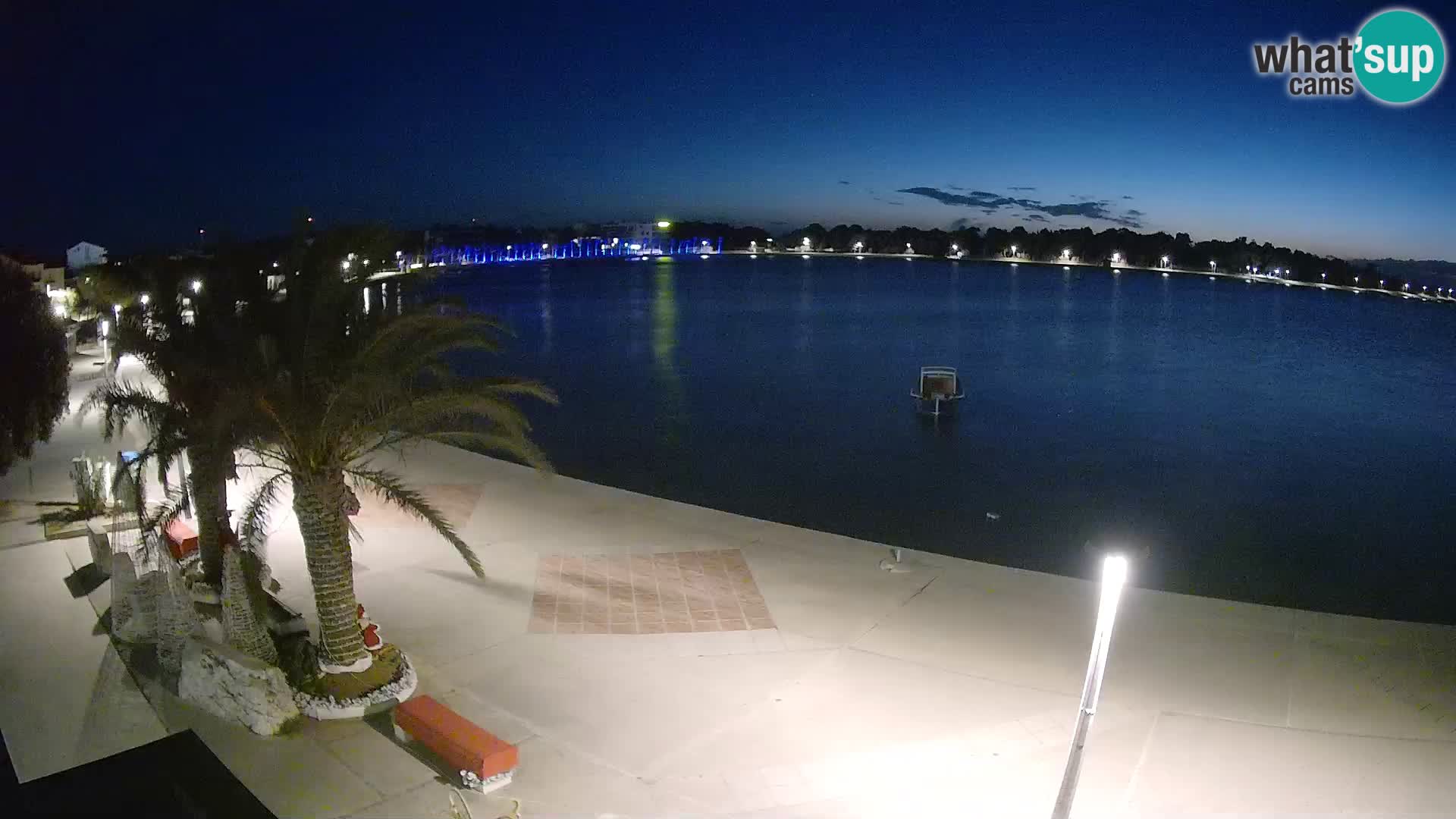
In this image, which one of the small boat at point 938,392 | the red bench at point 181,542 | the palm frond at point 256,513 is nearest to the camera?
the palm frond at point 256,513

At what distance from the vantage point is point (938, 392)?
36344 mm

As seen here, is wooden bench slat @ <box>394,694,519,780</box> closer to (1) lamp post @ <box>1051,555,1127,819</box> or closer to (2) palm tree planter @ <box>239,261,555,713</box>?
(2) palm tree planter @ <box>239,261,555,713</box>

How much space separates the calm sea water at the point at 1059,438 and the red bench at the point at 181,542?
12450 mm

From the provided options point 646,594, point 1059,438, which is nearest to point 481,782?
point 646,594

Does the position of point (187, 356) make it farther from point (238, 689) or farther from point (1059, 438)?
point (1059, 438)

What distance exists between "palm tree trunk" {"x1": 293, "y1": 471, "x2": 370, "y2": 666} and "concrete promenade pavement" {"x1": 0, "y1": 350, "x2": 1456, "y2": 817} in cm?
69

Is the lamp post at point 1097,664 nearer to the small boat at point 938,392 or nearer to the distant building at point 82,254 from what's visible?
the small boat at point 938,392

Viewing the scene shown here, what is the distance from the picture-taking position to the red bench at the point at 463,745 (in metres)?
7.25

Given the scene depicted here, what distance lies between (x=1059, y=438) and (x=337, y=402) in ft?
97.1

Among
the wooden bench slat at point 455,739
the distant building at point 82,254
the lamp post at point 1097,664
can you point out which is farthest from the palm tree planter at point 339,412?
the distant building at point 82,254

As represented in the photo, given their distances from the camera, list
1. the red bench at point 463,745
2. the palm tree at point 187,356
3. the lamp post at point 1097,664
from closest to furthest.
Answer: the lamp post at point 1097,664
the red bench at point 463,745
the palm tree at point 187,356

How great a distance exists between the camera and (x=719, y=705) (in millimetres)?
8961

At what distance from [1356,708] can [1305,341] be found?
7641 cm

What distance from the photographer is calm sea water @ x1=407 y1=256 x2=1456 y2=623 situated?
2161cm
